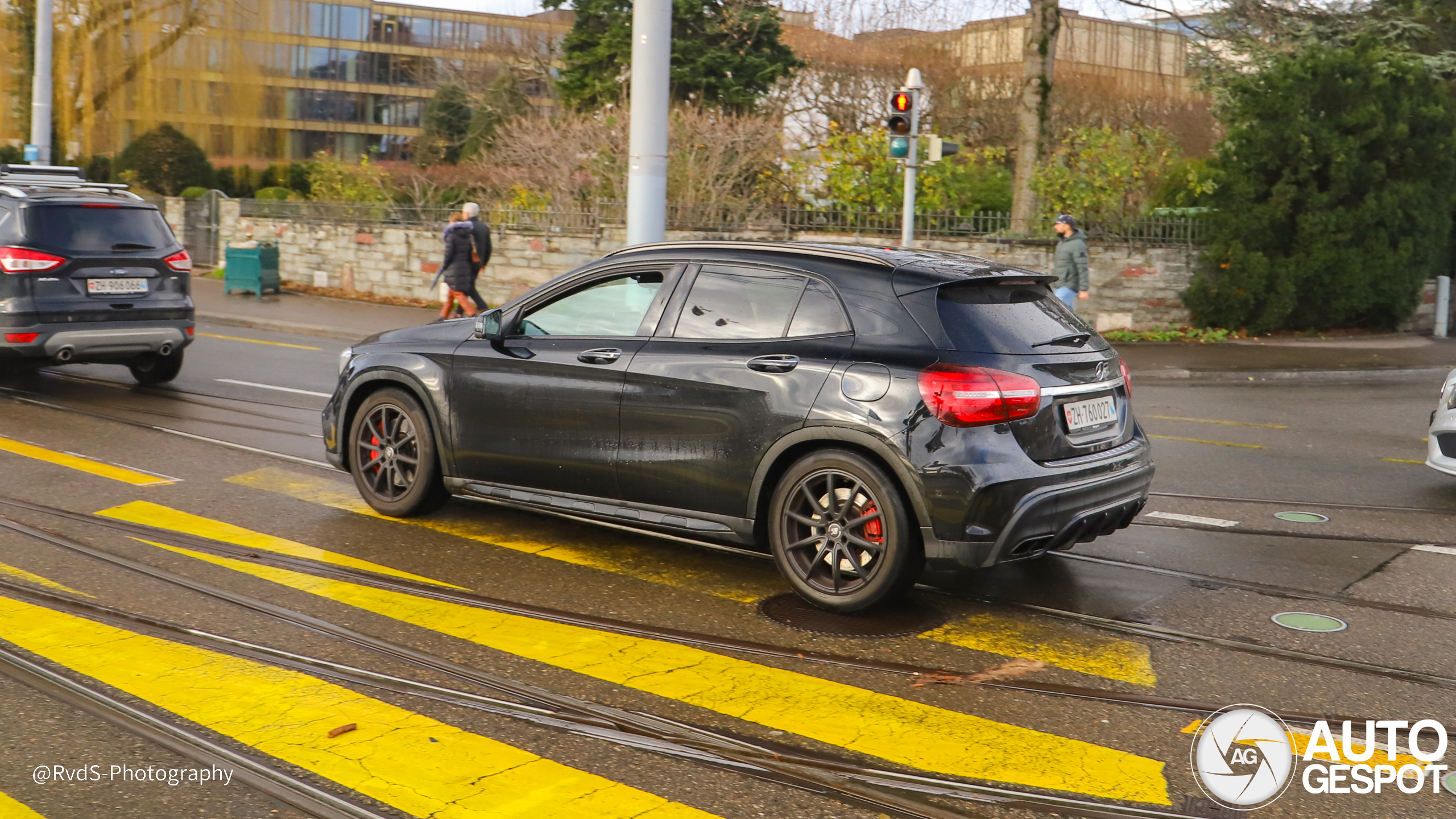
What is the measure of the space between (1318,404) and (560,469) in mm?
10240

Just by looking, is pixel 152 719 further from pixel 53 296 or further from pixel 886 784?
pixel 53 296

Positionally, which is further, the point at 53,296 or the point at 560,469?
the point at 53,296

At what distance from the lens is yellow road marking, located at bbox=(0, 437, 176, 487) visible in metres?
8.38

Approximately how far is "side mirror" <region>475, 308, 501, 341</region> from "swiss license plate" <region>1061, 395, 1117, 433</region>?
298 centimetres

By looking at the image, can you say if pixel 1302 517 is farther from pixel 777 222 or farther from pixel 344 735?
pixel 777 222

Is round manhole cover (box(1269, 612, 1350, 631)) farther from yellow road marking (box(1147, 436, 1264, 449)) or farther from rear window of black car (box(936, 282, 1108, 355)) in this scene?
yellow road marking (box(1147, 436, 1264, 449))

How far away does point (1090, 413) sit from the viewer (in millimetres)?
5891

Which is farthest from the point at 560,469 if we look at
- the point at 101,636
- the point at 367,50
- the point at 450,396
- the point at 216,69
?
the point at 367,50

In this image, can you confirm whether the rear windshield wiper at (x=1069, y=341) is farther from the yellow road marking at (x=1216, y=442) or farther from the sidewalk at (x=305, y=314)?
the sidewalk at (x=305, y=314)

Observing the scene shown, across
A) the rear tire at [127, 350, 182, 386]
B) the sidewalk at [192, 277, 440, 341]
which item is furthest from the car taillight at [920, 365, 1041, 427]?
the sidewalk at [192, 277, 440, 341]

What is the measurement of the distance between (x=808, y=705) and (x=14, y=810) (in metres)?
2.49

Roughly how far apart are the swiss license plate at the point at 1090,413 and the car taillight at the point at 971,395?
0.32 meters

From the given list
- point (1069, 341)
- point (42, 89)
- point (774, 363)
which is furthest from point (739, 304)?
point (42, 89)

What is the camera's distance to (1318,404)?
1394 centimetres
